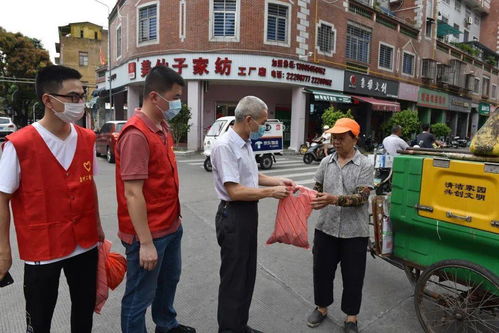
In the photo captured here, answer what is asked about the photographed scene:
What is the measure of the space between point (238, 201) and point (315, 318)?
133 cm

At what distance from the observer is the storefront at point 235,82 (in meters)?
17.4

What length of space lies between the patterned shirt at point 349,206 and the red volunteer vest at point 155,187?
1.28 meters

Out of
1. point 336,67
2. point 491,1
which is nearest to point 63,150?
point 336,67

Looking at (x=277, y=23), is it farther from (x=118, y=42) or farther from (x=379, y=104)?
(x=118, y=42)

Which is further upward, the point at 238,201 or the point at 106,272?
the point at 238,201

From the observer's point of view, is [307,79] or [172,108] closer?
[172,108]

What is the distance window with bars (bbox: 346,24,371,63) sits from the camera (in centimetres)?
2122

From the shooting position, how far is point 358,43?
71.5 feet

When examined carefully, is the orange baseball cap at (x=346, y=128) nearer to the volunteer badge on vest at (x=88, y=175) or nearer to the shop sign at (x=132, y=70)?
the volunteer badge on vest at (x=88, y=175)

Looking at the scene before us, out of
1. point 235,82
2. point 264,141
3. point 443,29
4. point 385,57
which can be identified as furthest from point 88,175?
point 443,29

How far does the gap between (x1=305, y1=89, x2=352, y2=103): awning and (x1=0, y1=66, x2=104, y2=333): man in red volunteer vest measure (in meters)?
17.5

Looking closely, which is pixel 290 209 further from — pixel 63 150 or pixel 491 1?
pixel 491 1

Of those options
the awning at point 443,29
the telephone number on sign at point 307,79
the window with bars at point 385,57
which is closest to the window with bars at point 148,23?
the telephone number on sign at point 307,79

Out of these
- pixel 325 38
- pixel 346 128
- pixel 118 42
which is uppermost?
pixel 118 42
